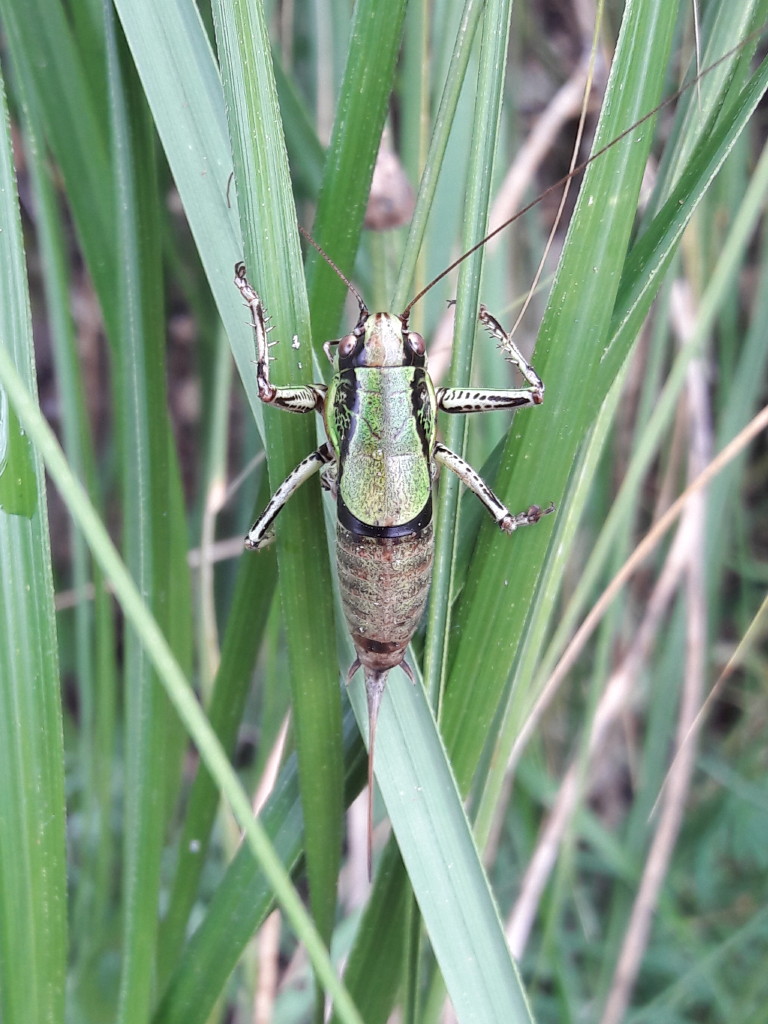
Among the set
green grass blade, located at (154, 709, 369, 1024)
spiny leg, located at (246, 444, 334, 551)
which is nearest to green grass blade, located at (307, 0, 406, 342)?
spiny leg, located at (246, 444, 334, 551)

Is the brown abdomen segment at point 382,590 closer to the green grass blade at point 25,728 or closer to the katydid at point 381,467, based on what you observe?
the katydid at point 381,467

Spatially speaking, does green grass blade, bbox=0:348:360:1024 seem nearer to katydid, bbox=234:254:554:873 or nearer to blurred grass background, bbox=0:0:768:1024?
blurred grass background, bbox=0:0:768:1024

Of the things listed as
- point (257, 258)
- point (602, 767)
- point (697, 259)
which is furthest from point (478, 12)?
point (602, 767)

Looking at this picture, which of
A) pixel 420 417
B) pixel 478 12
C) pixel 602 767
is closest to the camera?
pixel 478 12

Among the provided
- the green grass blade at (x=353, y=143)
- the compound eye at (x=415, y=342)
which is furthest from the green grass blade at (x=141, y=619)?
the compound eye at (x=415, y=342)

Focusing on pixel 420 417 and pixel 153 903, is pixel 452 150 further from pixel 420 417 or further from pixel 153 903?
pixel 153 903

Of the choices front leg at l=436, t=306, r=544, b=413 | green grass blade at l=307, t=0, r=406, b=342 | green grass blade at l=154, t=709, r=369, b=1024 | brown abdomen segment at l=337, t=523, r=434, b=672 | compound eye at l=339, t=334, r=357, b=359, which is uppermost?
green grass blade at l=307, t=0, r=406, b=342

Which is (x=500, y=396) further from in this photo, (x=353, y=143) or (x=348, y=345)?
(x=353, y=143)
